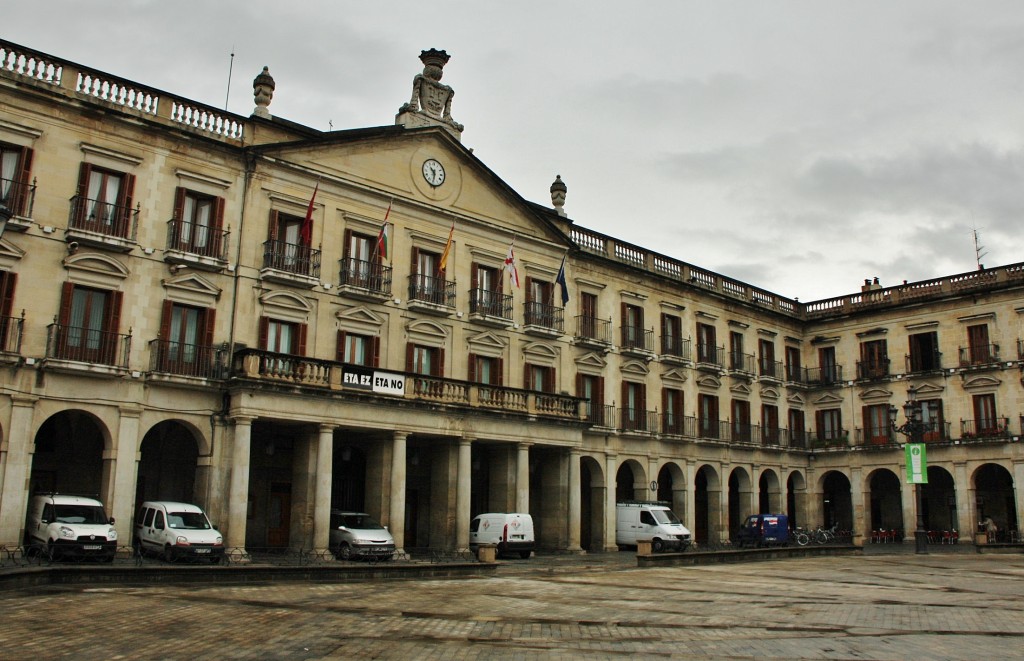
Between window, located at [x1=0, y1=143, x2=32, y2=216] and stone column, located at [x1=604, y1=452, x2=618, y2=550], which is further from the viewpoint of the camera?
stone column, located at [x1=604, y1=452, x2=618, y2=550]

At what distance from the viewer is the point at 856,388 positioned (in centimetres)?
5278

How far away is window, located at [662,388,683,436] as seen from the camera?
4541cm

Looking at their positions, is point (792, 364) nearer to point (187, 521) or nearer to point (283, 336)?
point (283, 336)

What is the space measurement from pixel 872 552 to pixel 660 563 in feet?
50.9

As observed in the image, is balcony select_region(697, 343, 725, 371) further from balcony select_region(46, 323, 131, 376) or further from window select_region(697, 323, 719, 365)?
balcony select_region(46, 323, 131, 376)

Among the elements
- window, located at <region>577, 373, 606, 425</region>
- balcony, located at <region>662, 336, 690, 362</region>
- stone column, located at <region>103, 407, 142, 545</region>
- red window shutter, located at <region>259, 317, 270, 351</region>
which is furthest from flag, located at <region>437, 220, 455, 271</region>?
balcony, located at <region>662, 336, 690, 362</region>

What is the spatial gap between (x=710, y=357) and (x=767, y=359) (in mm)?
5782

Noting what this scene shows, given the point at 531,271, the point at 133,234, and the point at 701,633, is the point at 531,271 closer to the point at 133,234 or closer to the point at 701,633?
the point at 133,234

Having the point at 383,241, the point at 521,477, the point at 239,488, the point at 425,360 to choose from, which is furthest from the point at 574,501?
the point at 239,488

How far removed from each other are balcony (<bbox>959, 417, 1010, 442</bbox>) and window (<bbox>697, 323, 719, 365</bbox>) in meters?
13.6

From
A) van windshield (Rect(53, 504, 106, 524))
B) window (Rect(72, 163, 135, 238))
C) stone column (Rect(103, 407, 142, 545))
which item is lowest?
van windshield (Rect(53, 504, 106, 524))

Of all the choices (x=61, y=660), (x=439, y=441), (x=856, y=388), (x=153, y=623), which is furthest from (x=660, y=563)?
(x=856, y=388)

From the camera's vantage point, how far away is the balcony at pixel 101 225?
27.8m

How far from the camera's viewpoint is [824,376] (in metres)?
54.5
